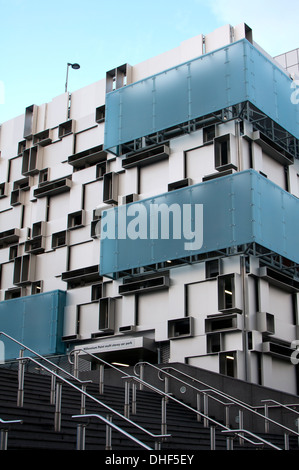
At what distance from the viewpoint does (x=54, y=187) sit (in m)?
28.0

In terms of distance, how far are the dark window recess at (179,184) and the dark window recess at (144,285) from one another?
135 inches

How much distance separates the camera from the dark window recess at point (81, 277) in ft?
82.2

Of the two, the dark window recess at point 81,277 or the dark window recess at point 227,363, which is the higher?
the dark window recess at point 81,277

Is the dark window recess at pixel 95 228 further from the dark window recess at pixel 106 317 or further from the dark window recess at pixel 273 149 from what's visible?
the dark window recess at pixel 273 149

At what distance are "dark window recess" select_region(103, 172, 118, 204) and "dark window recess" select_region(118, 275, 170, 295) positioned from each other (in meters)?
3.61

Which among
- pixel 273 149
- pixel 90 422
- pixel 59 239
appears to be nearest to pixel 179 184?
pixel 273 149

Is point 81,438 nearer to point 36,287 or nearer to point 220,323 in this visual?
point 220,323

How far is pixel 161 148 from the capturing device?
2398cm

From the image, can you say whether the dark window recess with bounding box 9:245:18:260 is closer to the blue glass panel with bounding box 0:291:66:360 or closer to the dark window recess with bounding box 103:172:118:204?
the blue glass panel with bounding box 0:291:66:360

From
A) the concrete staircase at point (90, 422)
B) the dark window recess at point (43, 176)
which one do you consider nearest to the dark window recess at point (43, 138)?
the dark window recess at point (43, 176)

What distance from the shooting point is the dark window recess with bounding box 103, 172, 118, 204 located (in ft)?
82.6

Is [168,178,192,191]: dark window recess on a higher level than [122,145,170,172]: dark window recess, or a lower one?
lower

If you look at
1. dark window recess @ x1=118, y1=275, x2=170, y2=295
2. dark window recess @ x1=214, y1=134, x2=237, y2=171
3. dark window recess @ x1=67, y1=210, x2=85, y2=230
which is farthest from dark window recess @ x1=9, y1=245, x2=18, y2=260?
dark window recess @ x1=214, y1=134, x2=237, y2=171

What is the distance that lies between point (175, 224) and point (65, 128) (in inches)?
375
